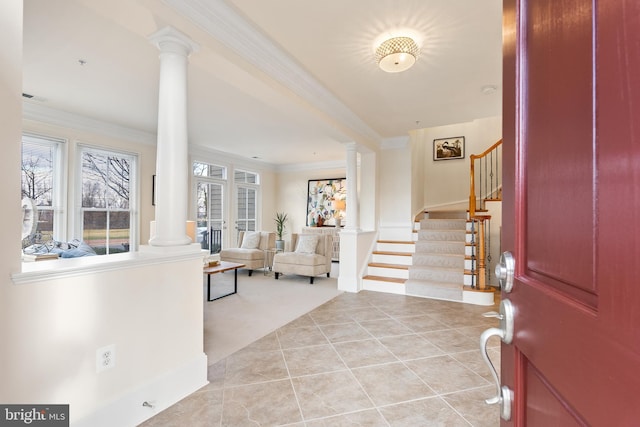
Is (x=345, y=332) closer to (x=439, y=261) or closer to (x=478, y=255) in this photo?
(x=478, y=255)

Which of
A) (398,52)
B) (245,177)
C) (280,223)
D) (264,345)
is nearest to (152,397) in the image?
(264,345)

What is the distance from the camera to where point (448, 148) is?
20.6 ft

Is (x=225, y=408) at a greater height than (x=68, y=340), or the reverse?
(x=68, y=340)

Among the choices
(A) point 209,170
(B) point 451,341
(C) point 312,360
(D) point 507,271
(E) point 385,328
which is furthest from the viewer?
(A) point 209,170

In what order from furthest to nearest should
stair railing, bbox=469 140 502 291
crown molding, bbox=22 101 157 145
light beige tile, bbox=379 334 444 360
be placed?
stair railing, bbox=469 140 502 291, crown molding, bbox=22 101 157 145, light beige tile, bbox=379 334 444 360

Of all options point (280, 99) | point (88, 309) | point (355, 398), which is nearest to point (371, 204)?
point (280, 99)

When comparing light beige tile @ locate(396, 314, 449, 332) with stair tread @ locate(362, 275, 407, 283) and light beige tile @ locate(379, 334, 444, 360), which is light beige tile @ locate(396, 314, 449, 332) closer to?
light beige tile @ locate(379, 334, 444, 360)

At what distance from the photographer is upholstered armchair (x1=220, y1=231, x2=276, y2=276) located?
5.84 meters

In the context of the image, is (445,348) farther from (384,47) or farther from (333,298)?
(384,47)

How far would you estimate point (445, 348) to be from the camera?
2.64m

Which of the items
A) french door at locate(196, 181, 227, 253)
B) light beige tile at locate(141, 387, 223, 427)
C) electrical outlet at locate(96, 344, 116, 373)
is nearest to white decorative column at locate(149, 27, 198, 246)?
electrical outlet at locate(96, 344, 116, 373)

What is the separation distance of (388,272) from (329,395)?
10.2 ft

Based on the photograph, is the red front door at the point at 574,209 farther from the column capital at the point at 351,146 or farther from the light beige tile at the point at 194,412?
the column capital at the point at 351,146

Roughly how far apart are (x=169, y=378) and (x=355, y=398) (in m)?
1.16
